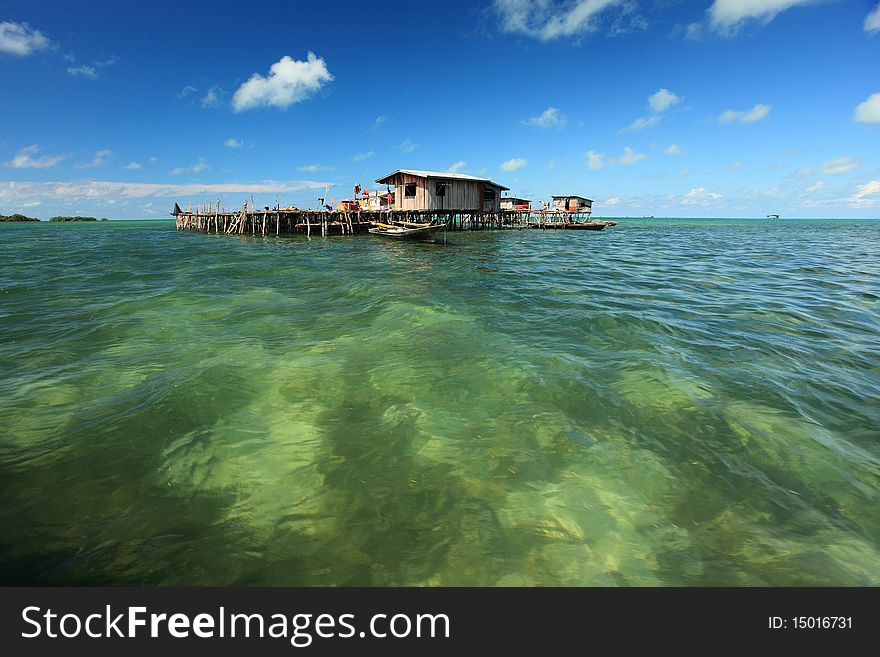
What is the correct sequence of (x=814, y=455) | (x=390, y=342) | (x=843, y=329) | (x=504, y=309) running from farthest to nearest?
(x=504, y=309), (x=843, y=329), (x=390, y=342), (x=814, y=455)

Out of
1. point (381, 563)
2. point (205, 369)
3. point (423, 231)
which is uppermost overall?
point (423, 231)

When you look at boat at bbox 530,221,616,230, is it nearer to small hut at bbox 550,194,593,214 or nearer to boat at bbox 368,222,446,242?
A: small hut at bbox 550,194,593,214

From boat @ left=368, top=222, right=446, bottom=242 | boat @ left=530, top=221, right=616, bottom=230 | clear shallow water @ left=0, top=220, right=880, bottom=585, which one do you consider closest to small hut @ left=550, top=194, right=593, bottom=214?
boat @ left=530, top=221, right=616, bottom=230

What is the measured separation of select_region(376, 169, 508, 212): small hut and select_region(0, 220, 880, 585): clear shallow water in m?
30.4

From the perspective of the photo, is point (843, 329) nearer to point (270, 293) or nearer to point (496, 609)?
point (496, 609)

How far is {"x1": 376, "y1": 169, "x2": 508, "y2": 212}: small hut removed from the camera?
37.6m

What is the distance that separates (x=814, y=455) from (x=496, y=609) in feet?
14.8

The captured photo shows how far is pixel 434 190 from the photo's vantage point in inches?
1511

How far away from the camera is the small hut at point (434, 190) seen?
37594 millimetres

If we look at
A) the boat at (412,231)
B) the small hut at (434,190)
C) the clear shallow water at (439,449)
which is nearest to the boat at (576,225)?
the small hut at (434,190)

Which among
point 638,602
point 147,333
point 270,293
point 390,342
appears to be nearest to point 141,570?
point 638,602

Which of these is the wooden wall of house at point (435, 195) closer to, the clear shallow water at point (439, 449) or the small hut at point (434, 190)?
the small hut at point (434, 190)

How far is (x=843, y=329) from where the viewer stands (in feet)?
30.4

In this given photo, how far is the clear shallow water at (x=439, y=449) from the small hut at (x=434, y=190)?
1196 inches
